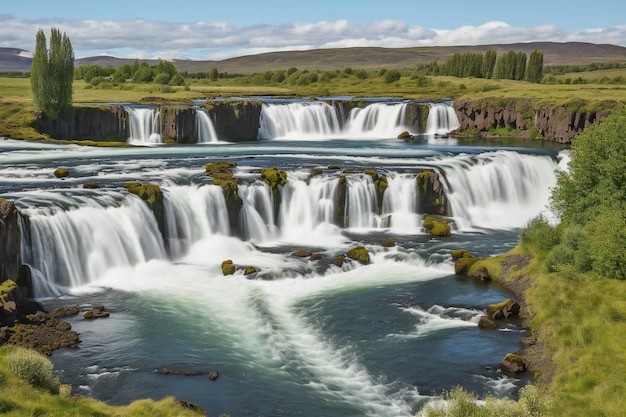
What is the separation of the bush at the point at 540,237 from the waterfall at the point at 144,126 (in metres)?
51.9

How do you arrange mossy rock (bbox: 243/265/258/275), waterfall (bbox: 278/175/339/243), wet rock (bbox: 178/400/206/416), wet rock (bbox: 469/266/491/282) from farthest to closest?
waterfall (bbox: 278/175/339/243) < mossy rock (bbox: 243/265/258/275) < wet rock (bbox: 469/266/491/282) < wet rock (bbox: 178/400/206/416)

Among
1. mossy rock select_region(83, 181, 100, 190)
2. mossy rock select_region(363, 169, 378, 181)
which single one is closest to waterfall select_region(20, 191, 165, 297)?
mossy rock select_region(83, 181, 100, 190)

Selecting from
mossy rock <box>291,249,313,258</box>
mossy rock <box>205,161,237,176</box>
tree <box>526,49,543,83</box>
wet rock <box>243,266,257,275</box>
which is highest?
tree <box>526,49,543,83</box>

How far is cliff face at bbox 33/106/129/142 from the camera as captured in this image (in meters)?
78.2

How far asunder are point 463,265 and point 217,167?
2238cm

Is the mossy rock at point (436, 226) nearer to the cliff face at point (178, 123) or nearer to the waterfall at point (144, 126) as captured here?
the cliff face at point (178, 123)

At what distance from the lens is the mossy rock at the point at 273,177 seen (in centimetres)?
4850

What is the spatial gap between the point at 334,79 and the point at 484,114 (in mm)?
62436

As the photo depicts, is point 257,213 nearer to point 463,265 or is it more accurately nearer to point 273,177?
point 273,177

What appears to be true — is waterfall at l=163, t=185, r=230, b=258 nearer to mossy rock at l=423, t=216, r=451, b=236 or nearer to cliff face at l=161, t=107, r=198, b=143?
mossy rock at l=423, t=216, r=451, b=236

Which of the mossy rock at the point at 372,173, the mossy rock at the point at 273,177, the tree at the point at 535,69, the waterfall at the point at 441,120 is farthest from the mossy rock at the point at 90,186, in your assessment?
the tree at the point at 535,69

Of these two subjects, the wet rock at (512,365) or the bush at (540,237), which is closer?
the wet rock at (512,365)

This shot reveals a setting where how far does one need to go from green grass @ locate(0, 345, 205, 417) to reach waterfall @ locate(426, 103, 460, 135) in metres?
77.8

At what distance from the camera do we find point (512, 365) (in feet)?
85.4
